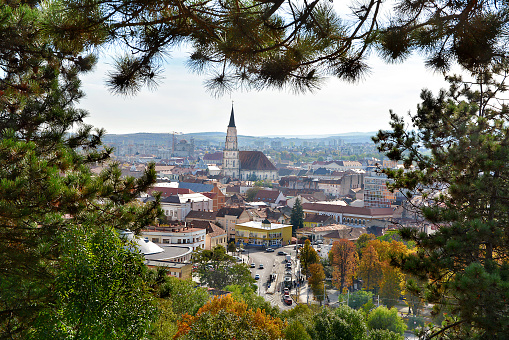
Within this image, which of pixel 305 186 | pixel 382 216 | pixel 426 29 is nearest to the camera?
pixel 426 29

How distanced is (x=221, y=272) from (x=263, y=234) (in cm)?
1533

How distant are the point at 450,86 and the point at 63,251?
12.2ft

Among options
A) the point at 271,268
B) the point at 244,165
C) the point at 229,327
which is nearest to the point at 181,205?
the point at 271,268

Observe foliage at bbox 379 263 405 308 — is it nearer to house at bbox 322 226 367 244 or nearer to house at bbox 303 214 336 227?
house at bbox 322 226 367 244

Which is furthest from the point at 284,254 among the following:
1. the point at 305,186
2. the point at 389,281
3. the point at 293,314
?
the point at 305,186

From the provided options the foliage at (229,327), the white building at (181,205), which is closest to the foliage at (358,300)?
the foliage at (229,327)

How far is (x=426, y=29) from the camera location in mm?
3217

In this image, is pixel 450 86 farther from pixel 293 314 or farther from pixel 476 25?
pixel 293 314

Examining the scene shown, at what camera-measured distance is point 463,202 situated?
13.6 ft

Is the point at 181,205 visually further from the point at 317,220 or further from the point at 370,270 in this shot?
the point at 370,270

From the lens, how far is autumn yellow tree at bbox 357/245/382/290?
23547mm

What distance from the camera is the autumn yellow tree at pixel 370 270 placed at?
2355 cm

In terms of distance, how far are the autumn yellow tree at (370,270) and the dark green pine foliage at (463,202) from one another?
1978 centimetres

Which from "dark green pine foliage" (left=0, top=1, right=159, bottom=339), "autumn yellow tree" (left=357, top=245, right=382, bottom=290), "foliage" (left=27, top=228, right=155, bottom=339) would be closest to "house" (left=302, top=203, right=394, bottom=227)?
"autumn yellow tree" (left=357, top=245, right=382, bottom=290)
